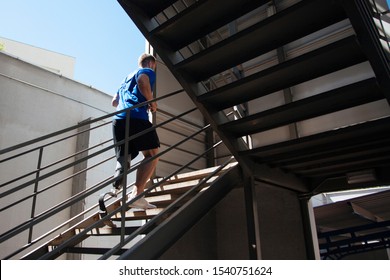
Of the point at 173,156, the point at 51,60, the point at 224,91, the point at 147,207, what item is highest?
the point at 51,60

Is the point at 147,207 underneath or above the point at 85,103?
underneath

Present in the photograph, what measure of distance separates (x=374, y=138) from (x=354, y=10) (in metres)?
1.31

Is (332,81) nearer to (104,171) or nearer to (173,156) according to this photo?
(173,156)

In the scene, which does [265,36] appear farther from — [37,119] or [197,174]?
[37,119]

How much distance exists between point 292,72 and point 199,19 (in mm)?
721

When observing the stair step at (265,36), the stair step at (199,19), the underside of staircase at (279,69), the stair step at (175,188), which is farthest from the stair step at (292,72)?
the stair step at (175,188)

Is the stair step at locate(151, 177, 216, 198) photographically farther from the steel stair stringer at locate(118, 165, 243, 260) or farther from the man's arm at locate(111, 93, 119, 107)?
the man's arm at locate(111, 93, 119, 107)

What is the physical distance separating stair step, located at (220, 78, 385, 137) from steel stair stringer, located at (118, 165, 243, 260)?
441mm

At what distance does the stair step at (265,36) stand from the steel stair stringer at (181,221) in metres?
0.94

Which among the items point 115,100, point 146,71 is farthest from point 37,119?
point 146,71

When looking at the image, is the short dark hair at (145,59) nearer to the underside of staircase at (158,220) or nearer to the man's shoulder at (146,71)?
the man's shoulder at (146,71)

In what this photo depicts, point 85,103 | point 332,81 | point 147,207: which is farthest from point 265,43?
point 85,103

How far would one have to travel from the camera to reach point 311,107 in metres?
2.30
